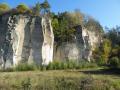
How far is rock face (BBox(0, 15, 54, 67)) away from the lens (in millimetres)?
47625

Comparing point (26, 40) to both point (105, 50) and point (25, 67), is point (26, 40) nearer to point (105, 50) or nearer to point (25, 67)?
point (25, 67)

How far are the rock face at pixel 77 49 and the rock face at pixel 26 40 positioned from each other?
10.7 feet

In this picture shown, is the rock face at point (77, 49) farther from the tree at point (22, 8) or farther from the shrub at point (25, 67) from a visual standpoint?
the shrub at point (25, 67)

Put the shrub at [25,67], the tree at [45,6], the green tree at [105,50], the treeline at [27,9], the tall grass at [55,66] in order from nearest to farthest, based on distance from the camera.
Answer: the shrub at [25,67], the tall grass at [55,66], the treeline at [27,9], the tree at [45,6], the green tree at [105,50]

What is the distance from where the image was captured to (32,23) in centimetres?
5069

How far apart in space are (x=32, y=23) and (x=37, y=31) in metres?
1.33

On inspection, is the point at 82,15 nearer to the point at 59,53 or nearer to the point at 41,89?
the point at 59,53

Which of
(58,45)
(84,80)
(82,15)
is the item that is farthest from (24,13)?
(84,80)

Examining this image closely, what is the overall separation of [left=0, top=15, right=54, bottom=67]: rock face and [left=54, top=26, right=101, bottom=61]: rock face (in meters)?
3.27

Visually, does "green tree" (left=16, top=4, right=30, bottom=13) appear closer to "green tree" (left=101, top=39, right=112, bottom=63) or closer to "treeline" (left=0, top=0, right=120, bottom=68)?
"treeline" (left=0, top=0, right=120, bottom=68)

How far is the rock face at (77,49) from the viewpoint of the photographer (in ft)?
179

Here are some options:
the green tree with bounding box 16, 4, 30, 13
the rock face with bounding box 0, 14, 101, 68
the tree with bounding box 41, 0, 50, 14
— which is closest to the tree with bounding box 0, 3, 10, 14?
the green tree with bounding box 16, 4, 30, 13

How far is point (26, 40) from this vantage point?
50062 mm

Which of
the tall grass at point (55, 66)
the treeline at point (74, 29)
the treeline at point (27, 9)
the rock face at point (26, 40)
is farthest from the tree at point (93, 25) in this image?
the tall grass at point (55, 66)
